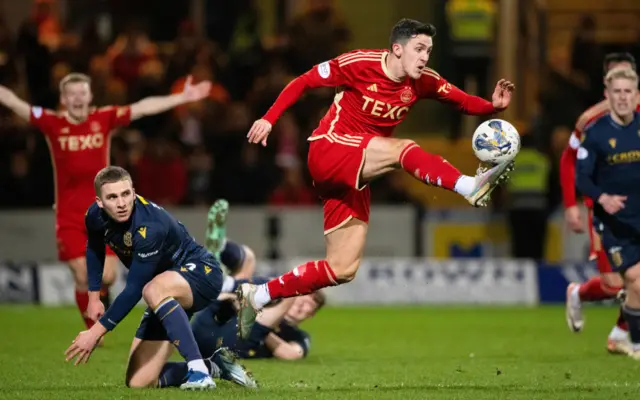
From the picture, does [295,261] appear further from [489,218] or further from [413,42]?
[413,42]

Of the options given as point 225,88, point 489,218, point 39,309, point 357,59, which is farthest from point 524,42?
point 357,59

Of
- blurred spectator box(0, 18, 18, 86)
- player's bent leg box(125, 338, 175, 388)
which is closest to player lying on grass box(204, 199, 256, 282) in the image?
player's bent leg box(125, 338, 175, 388)

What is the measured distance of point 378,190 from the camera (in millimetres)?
16406

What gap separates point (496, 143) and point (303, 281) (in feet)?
5.59

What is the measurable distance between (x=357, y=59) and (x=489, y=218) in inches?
329

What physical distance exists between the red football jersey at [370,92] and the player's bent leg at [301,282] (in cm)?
82

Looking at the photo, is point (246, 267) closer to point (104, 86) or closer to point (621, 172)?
point (621, 172)

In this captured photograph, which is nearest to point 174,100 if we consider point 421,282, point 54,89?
point 421,282

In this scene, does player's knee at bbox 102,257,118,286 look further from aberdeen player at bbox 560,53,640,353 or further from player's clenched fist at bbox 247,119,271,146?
aberdeen player at bbox 560,53,640,353

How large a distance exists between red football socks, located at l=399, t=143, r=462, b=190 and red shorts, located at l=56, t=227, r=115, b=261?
4072 millimetres

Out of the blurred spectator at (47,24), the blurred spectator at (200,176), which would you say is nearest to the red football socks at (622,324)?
the blurred spectator at (200,176)

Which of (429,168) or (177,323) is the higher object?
(429,168)

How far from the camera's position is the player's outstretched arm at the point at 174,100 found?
10.9 m

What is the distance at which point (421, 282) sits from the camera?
16.0 metres
